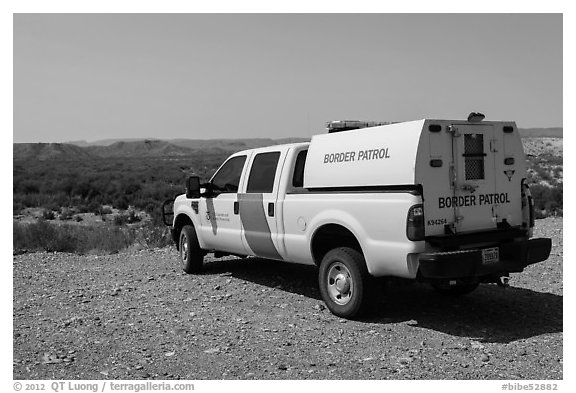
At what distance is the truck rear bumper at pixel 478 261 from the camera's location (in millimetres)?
5992

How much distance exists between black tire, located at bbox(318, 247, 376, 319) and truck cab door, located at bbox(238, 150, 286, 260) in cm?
110

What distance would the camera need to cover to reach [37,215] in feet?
82.6

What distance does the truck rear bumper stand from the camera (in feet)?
19.7

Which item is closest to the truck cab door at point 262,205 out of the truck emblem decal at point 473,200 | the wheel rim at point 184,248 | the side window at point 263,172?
the side window at point 263,172

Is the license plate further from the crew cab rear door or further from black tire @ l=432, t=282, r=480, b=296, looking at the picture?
A: black tire @ l=432, t=282, r=480, b=296

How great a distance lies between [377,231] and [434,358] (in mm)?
1466

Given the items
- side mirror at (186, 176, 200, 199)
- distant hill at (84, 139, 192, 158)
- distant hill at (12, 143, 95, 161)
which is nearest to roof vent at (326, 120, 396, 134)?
side mirror at (186, 176, 200, 199)

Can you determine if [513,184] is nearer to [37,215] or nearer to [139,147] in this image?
[37,215]

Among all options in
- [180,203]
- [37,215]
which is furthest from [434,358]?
[37,215]

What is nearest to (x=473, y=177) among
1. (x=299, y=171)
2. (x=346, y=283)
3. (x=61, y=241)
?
(x=346, y=283)

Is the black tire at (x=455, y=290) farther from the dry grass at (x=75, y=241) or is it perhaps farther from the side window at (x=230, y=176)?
the dry grass at (x=75, y=241)

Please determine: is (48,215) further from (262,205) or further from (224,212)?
(262,205)

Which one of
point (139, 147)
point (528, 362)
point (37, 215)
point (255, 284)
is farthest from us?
point (139, 147)

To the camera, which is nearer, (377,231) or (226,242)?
(377,231)
